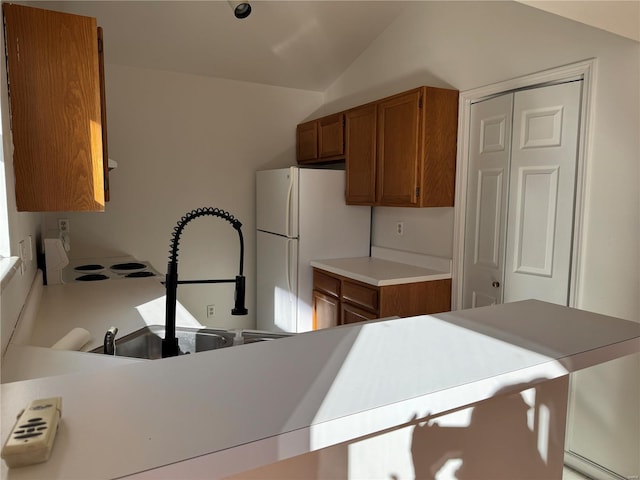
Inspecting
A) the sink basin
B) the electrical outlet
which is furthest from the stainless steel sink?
the electrical outlet

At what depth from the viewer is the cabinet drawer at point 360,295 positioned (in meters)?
2.80

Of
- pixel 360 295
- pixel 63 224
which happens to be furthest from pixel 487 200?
pixel 63 224

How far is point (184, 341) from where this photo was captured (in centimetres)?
161

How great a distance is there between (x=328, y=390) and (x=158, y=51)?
3438mm

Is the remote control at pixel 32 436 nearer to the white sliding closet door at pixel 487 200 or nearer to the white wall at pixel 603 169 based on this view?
the white wall at pixel 603 169

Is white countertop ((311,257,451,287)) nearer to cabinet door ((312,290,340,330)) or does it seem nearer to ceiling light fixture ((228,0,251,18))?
cabinet door ((312,290,340,330))

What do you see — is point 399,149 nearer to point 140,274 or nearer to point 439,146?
point 439,146

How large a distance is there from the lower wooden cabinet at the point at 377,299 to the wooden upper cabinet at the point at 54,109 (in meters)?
1.82

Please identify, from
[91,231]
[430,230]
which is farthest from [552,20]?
[91,231]

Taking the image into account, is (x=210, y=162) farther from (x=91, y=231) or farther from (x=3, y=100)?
(x=3, y=100)

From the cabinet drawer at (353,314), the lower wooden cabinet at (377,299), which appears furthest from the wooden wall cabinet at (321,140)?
the cabinet drawer at (353,314)

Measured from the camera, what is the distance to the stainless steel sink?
1574mm

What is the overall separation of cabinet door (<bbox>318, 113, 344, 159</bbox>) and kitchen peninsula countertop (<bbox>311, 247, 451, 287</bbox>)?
932 mm

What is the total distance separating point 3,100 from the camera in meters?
1.30
